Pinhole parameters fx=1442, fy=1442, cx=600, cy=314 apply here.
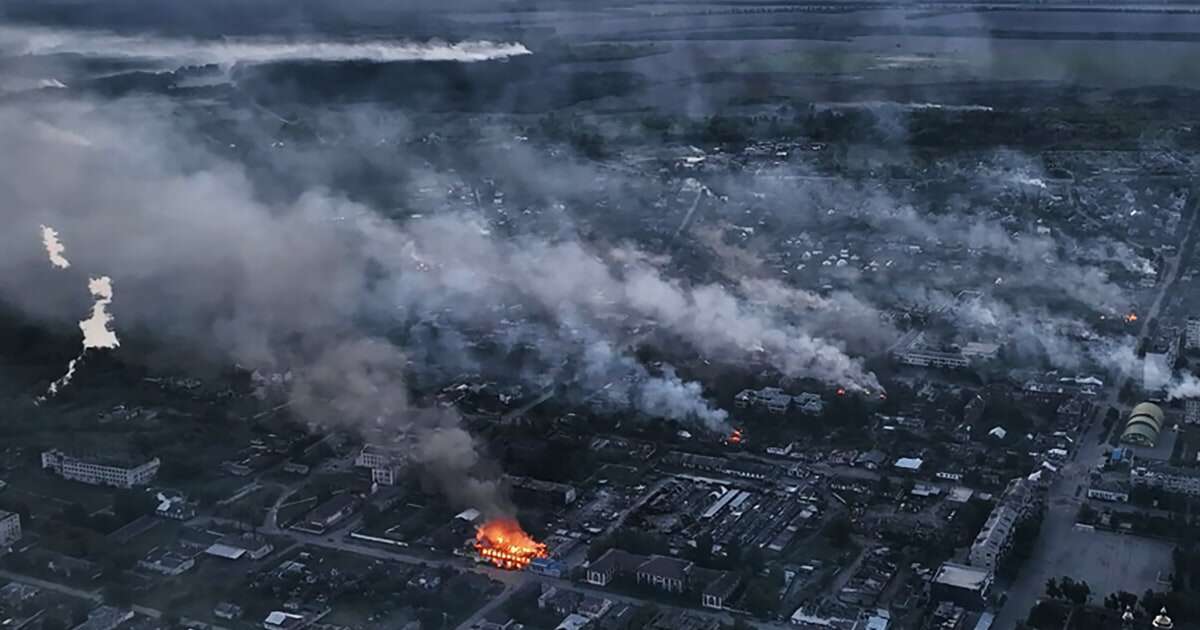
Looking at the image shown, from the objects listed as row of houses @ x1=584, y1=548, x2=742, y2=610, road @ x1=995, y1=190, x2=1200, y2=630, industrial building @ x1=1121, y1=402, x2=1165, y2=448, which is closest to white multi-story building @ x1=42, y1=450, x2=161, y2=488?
row of houses @ x1=584, y1=548, x2=742, y2=610

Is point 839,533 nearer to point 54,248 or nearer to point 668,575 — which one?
point 668,575

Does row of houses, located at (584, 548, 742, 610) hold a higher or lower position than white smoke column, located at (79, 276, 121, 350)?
higher

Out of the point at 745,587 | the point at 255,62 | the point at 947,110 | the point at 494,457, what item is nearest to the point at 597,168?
the point at 947,110

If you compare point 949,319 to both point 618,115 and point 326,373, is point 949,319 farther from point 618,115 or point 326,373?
point 326,373

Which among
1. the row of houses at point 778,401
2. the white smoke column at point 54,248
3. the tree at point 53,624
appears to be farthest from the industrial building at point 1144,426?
the white smoke column at point 54,248

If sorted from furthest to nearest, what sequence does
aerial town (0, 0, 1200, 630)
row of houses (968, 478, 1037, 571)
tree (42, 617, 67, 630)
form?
aerial town (0, 0, 1200, 630) → row of houses (968, 478, 1037, 571) → tree (42, 617, 67, 630)

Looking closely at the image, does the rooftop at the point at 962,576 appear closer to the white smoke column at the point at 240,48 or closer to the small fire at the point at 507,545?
the small fire at the point at 507,545

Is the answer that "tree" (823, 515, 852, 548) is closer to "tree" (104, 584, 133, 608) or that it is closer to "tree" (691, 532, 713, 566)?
"tree" (691, 532, 713, 566)
